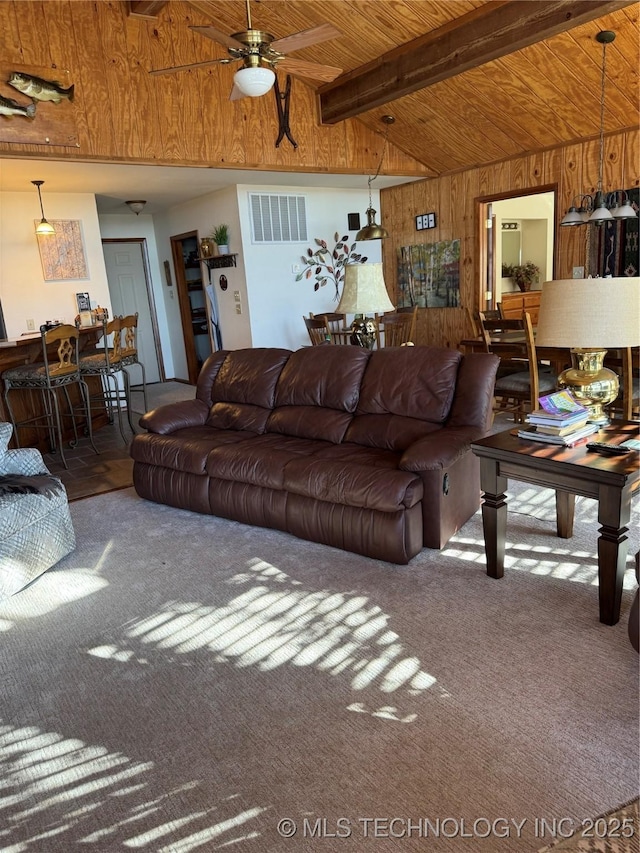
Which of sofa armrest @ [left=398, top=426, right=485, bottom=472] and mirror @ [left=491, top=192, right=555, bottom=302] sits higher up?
mirror @ [left=491, top=192, right=555, bottom=302]

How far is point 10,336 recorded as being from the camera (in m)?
6.46

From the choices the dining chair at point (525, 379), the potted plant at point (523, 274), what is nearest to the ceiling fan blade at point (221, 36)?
the dining chair at point (525, 379)

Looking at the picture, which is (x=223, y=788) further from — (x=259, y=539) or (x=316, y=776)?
(x=259, y=539)

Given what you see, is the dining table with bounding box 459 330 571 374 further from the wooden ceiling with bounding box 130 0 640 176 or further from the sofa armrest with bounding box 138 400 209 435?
the sofa armrest with bounding box 138 400 209 435

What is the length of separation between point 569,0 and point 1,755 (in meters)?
4.95

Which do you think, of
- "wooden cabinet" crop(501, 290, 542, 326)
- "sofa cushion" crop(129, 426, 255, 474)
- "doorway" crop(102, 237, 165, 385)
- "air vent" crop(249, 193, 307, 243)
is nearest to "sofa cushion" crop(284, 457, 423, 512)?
"sofa cushion" crop(129, 426, 255, 474)

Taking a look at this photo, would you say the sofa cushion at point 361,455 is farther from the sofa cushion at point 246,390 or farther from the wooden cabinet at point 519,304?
the wooden cabinet at point 519,304

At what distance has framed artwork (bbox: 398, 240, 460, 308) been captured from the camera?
283 inches

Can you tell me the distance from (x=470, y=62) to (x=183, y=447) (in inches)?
142

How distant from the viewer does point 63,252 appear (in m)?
6.61

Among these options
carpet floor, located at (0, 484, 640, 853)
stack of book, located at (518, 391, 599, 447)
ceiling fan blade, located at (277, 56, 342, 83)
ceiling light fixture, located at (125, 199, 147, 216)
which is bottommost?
carpet floor, located at (0, 484, 640, 853)

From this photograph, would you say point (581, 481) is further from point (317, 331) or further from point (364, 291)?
point (317, 331)

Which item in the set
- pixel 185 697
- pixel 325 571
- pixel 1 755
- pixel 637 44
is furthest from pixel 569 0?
pixel 1 755

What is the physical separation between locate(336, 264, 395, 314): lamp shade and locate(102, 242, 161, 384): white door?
5255 millimetres
